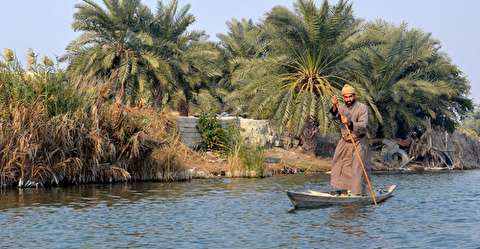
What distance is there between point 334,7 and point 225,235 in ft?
71.0

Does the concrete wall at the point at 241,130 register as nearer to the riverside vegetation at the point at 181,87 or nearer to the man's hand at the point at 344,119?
the riverside vegetation at the point at 181,87

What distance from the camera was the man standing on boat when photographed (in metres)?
15.9

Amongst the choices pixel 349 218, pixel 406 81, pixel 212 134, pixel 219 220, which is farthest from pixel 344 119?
pixel 406 81

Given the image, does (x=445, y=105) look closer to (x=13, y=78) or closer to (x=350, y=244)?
(x=13, y=78)

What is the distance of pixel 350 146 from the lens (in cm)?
1659

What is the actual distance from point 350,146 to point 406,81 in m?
23.3

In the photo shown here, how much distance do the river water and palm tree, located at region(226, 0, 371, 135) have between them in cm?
1187

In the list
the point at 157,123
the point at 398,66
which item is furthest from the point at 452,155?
the point at 157,123

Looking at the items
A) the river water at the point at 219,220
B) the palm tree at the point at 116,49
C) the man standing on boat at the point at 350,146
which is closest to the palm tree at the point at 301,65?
the palm tree at the point at 116,49

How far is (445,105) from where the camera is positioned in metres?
42.9

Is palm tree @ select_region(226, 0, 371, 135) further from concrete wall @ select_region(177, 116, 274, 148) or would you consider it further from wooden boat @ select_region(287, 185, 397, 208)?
wooden boat @ select_region(287, 185, 397, 208)

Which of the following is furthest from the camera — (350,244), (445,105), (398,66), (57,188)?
(445,105)

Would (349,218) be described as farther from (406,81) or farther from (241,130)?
(406,81)

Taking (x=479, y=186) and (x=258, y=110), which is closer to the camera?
(x=479, y=186)
